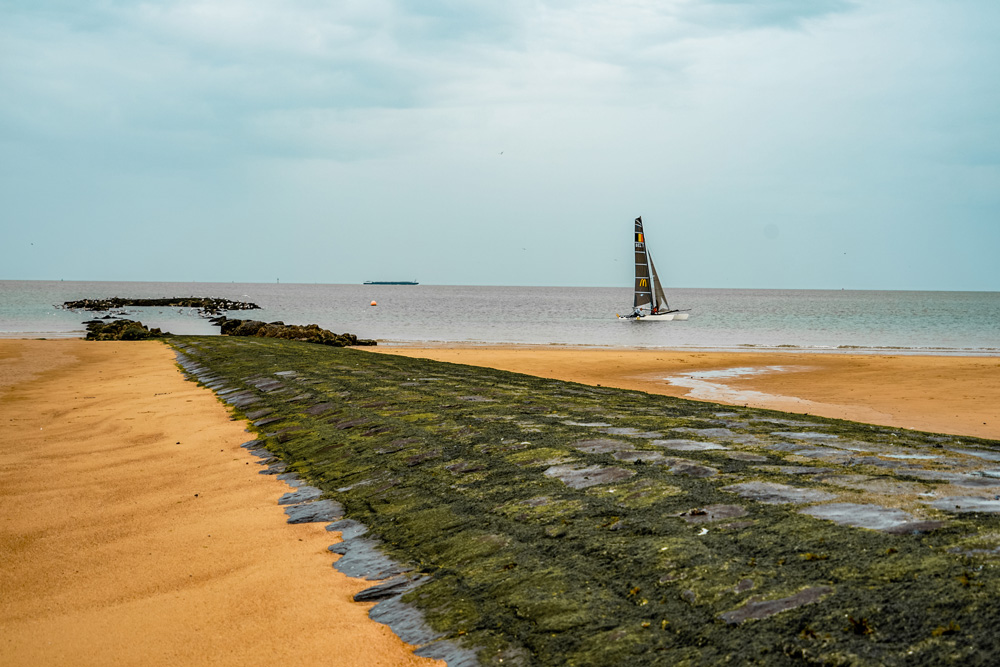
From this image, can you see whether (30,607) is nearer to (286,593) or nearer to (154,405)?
(286,593)

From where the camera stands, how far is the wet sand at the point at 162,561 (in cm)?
395

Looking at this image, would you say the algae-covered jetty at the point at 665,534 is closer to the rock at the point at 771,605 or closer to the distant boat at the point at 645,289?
the rock at the point at 771,605

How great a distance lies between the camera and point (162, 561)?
5.30 m

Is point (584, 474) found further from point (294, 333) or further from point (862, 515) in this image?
point (294, 333)

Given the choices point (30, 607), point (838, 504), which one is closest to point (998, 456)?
point (838, 504)

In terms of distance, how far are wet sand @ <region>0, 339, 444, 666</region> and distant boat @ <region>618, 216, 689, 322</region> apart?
60.0 meters

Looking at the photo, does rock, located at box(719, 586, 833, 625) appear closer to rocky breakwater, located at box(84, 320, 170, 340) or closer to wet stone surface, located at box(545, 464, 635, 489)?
wet stone surface, located at box(545, 464, 635, 489)

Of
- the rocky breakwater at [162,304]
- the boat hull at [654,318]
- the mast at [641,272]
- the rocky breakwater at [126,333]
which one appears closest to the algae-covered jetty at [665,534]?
the rocky breakwater at [126,333]

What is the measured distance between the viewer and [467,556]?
179 inches

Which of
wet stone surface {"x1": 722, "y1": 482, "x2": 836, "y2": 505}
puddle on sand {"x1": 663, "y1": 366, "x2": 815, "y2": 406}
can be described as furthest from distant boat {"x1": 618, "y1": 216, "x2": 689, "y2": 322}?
wet stone surface {"x1": 722, "y1": 482, "x2": 836, "y2": 505}

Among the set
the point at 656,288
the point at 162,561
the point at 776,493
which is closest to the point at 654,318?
the point at 656,288

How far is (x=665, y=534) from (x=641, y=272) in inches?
2608

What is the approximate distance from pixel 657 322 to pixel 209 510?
225 feet

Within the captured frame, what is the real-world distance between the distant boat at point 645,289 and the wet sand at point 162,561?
Answer: 60048mm
